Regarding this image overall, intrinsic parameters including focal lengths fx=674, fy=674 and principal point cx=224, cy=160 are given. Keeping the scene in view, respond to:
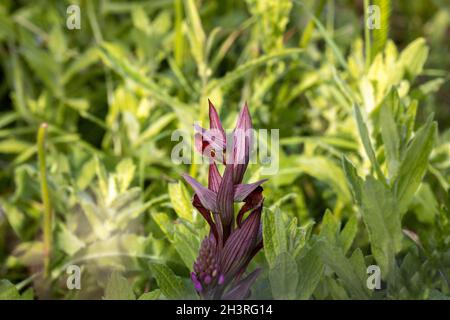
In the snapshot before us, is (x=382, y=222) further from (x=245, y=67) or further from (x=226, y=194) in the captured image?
(x=245, y=67)

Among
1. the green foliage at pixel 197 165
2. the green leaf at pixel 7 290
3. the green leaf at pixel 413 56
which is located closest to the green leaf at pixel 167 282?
the green foliage at pixel 197 165

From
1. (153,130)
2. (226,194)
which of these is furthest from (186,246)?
(153,130)

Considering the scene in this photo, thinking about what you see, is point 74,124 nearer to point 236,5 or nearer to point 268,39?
point 268,39

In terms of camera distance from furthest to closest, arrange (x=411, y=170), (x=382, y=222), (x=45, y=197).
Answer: (x=45, y=197), (x=411, y=170), (x=382, y=222)

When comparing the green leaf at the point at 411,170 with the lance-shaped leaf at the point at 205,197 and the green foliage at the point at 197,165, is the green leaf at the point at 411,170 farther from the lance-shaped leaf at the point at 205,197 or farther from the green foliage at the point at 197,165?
the lance-shaped leaf at the point at 205,197

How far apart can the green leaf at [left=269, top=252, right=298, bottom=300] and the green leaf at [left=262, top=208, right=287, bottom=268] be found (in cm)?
3

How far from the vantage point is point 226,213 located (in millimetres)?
1026

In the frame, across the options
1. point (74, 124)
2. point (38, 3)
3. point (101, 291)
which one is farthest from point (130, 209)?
point (38, 3)

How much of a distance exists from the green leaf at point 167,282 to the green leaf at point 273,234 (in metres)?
0.16

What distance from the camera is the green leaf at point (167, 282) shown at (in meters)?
1.08

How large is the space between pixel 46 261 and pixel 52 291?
7 cm

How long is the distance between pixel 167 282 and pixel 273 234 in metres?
0.19

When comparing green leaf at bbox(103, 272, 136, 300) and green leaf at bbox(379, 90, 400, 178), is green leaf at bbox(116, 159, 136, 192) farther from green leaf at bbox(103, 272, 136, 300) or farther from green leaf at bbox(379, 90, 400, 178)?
green leaf at bbox(379, 90, 400, 178)

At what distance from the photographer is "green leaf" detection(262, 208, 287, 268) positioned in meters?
1.03
